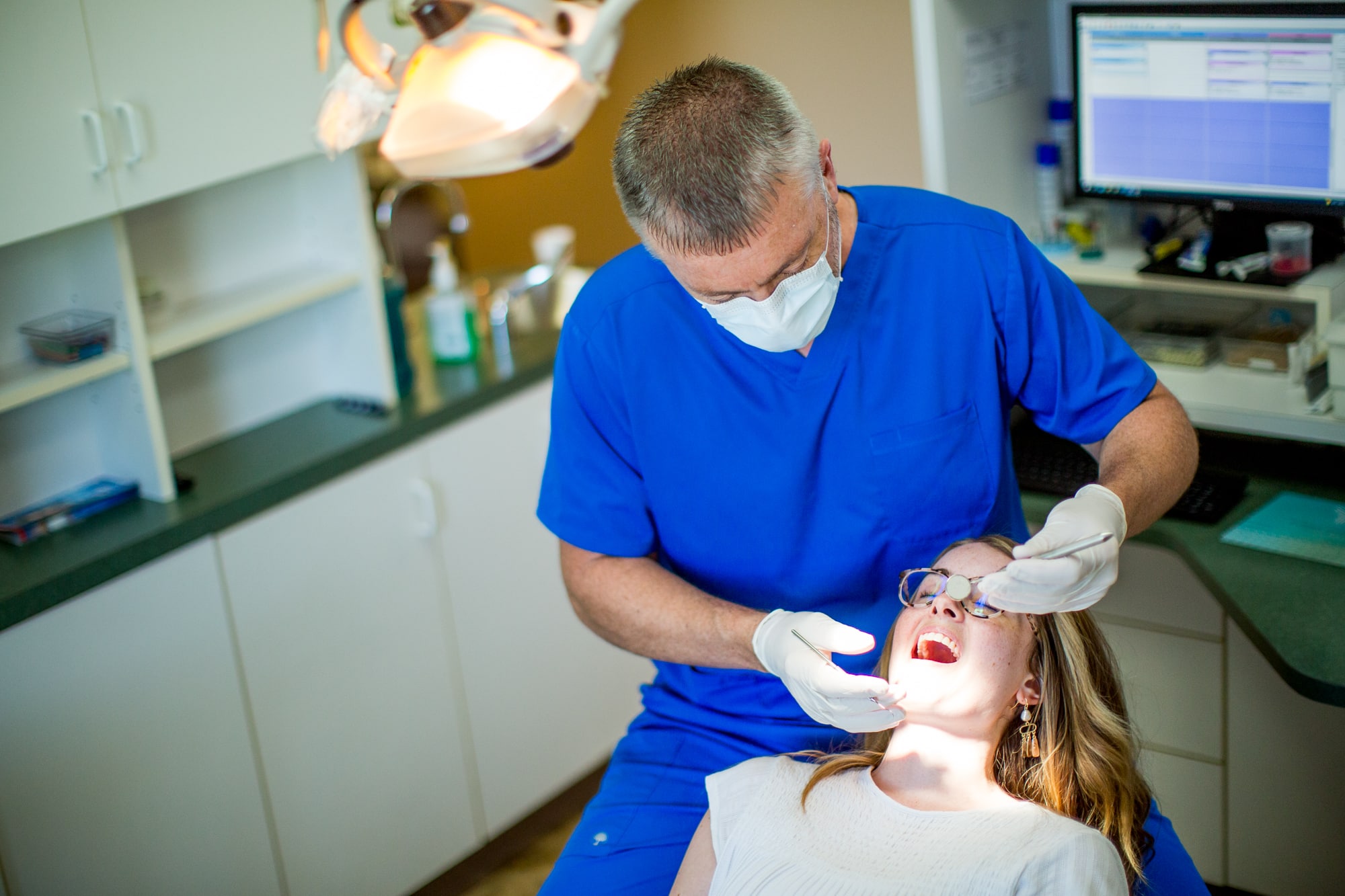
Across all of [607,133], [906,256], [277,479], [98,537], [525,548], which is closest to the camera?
[906,256]

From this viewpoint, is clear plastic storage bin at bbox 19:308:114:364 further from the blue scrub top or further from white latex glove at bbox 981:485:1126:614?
white latex glove at bbox 981:485:1126:614

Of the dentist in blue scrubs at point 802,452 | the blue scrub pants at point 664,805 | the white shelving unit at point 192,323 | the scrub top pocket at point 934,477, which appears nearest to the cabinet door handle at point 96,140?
the white shelving unit at point 192,323

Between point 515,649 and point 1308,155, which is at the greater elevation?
point 1308,155

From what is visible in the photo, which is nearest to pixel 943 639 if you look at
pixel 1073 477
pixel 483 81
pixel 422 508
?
pixel 1073 477

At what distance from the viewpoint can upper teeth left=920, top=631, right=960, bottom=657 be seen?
1.51 meters

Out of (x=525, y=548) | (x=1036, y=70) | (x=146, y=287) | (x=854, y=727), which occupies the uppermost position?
(x=1036, y=70)

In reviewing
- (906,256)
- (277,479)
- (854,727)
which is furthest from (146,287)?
(854,727)

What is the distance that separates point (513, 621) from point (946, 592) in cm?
136

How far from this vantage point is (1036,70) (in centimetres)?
241

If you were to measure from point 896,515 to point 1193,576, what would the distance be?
0.81 m

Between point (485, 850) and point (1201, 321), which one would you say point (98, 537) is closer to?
point (485, 850)

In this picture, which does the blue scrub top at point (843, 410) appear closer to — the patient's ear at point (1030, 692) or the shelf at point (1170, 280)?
the patient's ear at point (1030, 692)

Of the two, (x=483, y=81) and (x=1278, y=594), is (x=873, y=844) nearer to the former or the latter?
(x=1278, y=594)

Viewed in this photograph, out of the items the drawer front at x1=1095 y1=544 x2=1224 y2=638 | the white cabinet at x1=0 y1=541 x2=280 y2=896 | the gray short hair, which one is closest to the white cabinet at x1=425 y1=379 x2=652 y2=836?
the white cabinet at x1=0 y1=541 x2=280 y2=896
